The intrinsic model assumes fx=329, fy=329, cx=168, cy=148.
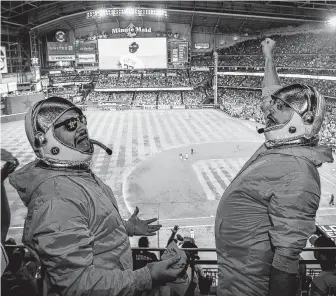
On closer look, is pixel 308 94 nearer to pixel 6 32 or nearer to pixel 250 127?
pixel 250 127

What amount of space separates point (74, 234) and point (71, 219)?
0.31ft

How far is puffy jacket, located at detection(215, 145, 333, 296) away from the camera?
2.14 m

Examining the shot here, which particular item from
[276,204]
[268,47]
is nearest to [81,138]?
[276,204]

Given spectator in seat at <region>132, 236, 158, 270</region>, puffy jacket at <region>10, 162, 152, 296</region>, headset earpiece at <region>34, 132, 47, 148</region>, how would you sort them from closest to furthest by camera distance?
puffy jacket at <region>10, 162, 152, 296</region>
headset earpiece at <region>34, 132, 47, 148</region>
spectator in seat at <region>132, 236, 158, 270</region>

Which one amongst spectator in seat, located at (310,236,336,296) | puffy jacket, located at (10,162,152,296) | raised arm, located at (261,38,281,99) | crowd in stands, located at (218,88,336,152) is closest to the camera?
puffy jacket, located at (10,162,152,296)

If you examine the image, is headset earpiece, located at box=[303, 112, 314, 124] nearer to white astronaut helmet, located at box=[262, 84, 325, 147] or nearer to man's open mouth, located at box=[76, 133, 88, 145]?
white astronaut helmet, located at box=[262, 84, 325, 147]

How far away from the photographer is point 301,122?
250 cm

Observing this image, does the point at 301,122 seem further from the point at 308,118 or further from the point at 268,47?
the point at 268,47

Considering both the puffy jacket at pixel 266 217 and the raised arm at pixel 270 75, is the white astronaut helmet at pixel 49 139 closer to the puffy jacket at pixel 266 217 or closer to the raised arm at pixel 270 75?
the puffy jacket at pixel 266 217

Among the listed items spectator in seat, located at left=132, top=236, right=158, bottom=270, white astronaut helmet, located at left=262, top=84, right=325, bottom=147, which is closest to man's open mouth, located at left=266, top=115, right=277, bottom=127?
white astronaut helmet, located at left=262, top=84, right=325, bottom=147

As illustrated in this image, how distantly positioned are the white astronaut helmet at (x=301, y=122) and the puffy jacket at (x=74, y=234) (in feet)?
4.53

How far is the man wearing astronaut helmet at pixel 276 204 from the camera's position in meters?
2.14

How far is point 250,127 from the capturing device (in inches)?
1339

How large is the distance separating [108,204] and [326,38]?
2052 inches
